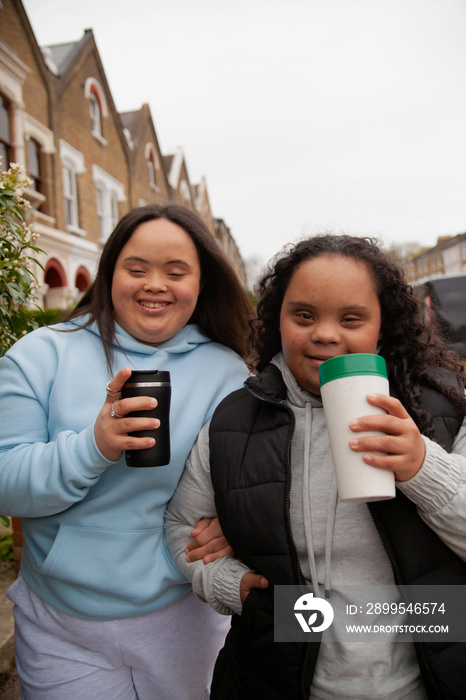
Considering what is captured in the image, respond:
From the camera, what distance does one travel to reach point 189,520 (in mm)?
1584

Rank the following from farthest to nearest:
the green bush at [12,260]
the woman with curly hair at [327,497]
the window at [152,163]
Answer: the window at [152,163]
the green bush at [12,260]
the woman with curly hair at [327,497]

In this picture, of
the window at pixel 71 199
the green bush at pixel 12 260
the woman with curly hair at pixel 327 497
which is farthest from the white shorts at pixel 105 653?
the window at pixel 71 199

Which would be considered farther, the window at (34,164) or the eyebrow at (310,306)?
the window at (34,164)

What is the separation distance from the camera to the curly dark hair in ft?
4.73

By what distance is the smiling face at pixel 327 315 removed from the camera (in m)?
1.37

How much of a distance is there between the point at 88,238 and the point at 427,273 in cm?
945

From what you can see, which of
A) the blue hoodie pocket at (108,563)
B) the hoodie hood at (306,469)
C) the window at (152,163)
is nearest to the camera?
the hoodie hood at (306,469)

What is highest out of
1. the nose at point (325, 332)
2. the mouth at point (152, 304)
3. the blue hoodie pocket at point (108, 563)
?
the mouth at point (152, 304)

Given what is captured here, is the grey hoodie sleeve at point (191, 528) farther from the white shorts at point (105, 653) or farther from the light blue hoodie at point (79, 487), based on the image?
the white shorts at point (105, 653)

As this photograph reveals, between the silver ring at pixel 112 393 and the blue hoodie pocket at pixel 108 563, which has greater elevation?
the silver ring at pixel 112 393

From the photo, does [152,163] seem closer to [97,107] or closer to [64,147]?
[97,107]

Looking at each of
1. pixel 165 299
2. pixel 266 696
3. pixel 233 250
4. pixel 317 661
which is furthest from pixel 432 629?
pixel 233 250

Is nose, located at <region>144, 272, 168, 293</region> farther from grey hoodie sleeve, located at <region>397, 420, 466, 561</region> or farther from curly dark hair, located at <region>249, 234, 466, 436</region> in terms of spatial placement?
grey hoodie sleeve, located at <region>397, 420, 466, 561</region>

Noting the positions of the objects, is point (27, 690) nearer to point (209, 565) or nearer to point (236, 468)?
point (209, 565)
